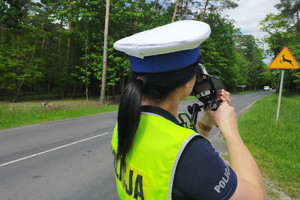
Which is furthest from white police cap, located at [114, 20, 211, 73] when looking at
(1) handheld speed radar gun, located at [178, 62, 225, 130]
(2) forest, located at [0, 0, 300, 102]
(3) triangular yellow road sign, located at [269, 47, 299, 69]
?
(2) forest, located at [0, 0, 300, 102]

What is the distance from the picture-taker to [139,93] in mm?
957

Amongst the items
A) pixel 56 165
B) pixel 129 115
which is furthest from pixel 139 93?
pixel 56 165

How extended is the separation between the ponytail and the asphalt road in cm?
269

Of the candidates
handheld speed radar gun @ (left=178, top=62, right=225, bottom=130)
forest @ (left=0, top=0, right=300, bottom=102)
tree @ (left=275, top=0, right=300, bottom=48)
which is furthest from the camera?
tree @ (left=275, top=0, right=300, bottom=48)

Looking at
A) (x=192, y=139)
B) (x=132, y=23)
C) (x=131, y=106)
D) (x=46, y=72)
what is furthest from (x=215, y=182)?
(x=46, y=72)

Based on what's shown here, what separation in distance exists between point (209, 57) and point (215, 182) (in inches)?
1343

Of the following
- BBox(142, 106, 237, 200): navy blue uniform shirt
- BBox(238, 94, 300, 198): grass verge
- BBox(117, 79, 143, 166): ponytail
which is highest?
BBox(117, 79, 143, 166): ponytail

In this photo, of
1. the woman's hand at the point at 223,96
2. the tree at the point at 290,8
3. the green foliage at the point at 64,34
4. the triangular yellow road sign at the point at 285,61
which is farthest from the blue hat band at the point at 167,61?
the tree at the point at 290,8

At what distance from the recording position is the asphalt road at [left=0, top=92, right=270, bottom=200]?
11.4 ft

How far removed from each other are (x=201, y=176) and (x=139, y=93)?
0.44m

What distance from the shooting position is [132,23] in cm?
2216

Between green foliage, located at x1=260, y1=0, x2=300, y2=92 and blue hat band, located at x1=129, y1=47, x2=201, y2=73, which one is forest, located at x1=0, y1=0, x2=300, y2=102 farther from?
blue hat band, located at x1=129, y1=47, x2=201, y2=73

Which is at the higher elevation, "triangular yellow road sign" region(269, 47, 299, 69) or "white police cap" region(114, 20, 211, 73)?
"triangular yellow road sign" region(269, 47, 299, 69)

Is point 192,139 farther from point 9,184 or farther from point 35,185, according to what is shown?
point 9,184
